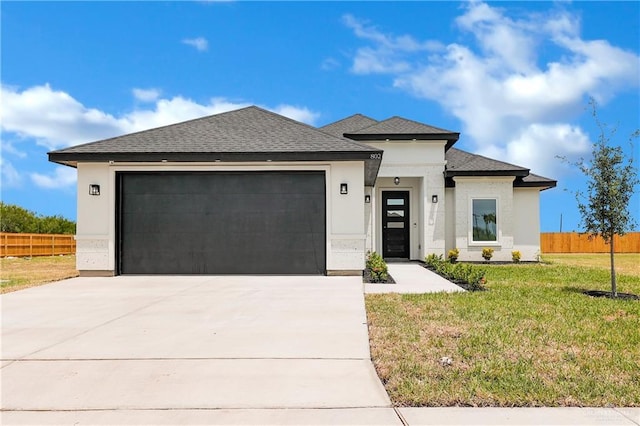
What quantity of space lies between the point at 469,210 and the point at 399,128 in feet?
12.9

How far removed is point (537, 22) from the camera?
40.3 ft

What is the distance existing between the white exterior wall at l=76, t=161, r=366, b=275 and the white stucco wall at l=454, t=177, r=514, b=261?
693 cm

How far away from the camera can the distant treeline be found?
3281 centimetres

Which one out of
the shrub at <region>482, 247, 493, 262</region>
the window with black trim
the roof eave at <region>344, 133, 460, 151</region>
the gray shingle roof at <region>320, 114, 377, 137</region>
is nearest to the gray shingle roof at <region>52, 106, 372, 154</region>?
the roof eave at <region>344, 133, 460, 151</region>

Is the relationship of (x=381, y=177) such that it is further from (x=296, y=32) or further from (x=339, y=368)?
(x=339, y=368)

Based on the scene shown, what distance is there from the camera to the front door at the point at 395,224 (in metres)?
18.1

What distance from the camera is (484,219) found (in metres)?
17.7

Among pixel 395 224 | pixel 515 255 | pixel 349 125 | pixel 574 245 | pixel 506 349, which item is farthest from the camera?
pixel 574 245

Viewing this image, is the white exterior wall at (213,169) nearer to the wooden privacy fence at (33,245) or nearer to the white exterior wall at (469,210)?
the white exterior wall at (469,210)

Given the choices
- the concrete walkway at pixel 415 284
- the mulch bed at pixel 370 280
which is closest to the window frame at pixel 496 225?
the concrete walkway at pixel 415 284

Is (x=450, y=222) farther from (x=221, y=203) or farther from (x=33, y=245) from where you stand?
(x=33, y=245)

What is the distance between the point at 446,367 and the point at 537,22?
36.1 ft

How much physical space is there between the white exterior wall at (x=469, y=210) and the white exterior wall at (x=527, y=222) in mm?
906

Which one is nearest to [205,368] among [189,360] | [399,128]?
[189,360]
